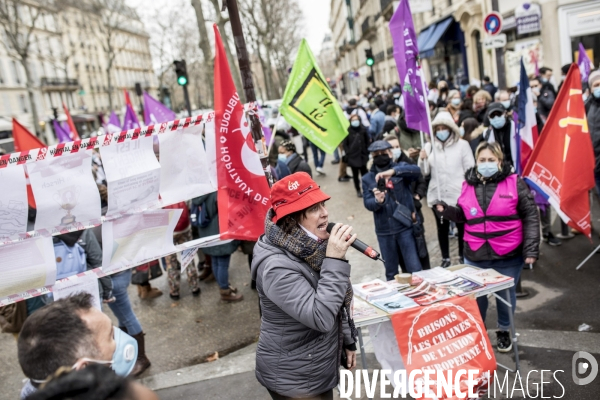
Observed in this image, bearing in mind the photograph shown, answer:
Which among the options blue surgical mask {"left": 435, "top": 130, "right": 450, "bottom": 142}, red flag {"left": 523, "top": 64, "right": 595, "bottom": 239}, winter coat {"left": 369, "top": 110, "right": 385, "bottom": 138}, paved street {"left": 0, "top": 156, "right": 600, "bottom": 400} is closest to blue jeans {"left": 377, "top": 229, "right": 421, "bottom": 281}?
paved street {"left": 0, "top": 156, "right": 600, "bottom": 400}

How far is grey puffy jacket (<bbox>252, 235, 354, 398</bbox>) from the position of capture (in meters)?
2.55

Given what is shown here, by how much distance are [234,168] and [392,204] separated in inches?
73.0

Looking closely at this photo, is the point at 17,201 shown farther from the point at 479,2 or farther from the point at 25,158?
the point at 479,2

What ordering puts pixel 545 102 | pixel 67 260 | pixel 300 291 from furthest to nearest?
pixel 545 102
pixel 67 260
pixel 300 291

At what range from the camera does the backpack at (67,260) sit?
13.9 ft

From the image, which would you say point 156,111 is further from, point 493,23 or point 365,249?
point 365,249

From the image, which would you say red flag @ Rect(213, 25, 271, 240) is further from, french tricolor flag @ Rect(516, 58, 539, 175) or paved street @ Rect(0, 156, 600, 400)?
french tricolor flag @ Rect(516, 58, 539, 175)

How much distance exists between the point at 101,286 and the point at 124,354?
286cm

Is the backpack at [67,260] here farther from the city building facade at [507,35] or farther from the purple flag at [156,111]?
the city building facade at [507,35]

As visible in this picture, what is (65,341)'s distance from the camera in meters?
1.71

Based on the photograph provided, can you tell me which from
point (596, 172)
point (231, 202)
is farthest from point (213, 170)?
point (596, 172)

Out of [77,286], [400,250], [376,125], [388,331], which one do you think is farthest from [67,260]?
[376,125]

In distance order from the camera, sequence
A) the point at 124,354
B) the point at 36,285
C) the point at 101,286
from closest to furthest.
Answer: the point at 124,354 → the point at 36,285 → the point at 101,286

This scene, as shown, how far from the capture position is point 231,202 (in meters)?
4.32
